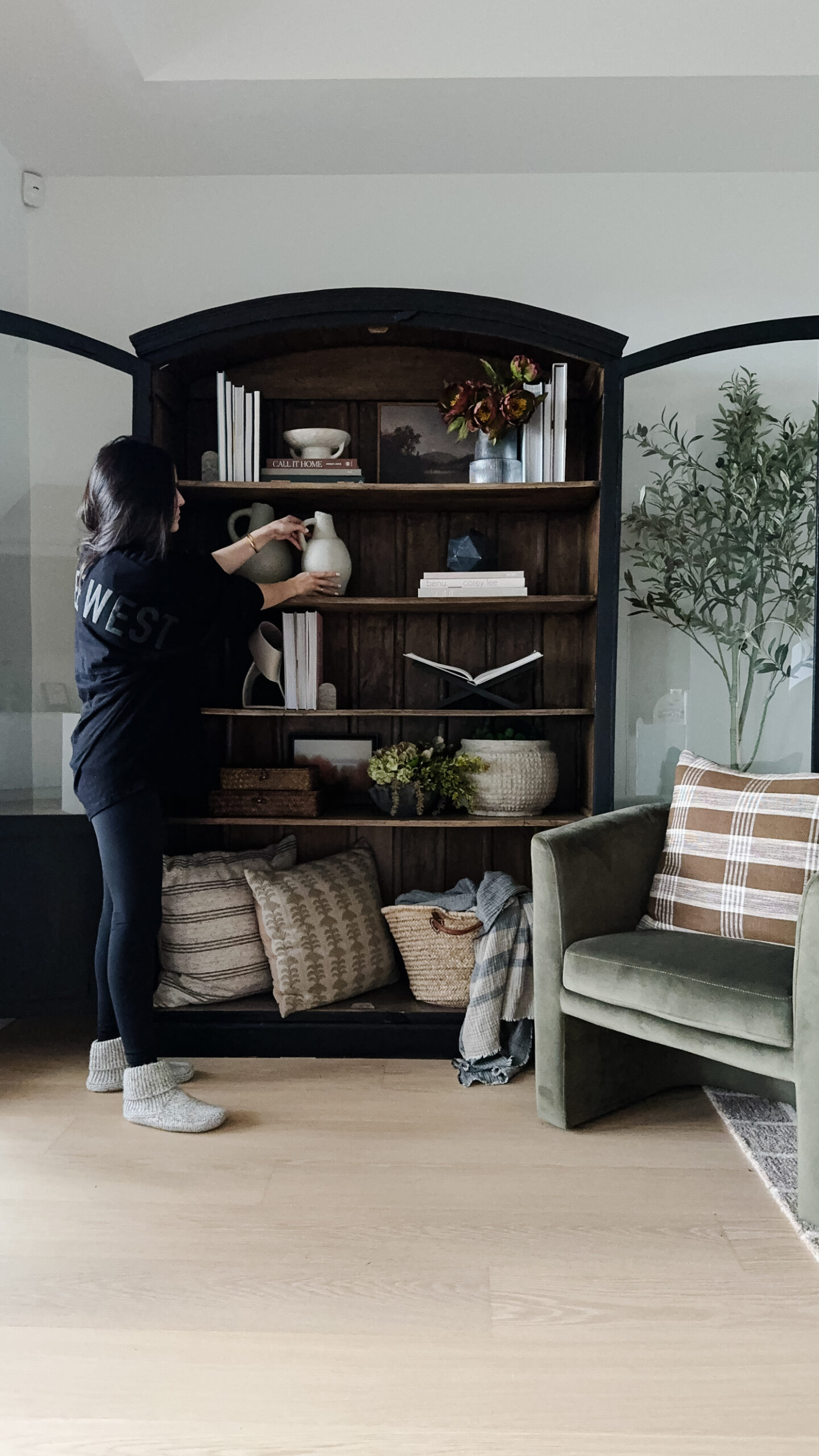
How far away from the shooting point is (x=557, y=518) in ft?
10.2

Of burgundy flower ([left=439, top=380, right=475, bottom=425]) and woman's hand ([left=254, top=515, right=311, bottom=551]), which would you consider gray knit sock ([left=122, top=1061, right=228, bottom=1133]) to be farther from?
burgundy flower ([left=439, top=380, right=475, bottom=425])

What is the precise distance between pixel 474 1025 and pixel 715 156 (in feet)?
8.98

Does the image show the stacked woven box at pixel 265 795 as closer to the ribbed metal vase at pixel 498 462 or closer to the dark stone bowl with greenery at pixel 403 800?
the dark stone bowl with greenery at pixel 403 800

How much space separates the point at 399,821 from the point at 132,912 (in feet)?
2.67

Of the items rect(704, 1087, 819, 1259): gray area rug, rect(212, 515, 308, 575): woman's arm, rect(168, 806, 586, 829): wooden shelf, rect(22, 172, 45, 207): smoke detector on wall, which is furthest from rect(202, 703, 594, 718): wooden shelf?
rect(22, 172, 45, 207): smoke detector on wall

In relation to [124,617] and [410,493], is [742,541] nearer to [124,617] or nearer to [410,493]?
[410,493]

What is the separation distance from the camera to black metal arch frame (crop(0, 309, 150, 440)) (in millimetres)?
2609

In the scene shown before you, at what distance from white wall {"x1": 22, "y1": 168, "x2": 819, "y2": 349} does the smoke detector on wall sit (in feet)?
0.12

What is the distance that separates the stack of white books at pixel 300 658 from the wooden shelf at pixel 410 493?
359mm

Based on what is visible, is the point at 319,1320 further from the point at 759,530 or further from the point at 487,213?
the point at 487,213

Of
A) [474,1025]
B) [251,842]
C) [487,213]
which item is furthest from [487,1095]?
[487,213]

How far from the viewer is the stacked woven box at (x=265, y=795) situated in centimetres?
289

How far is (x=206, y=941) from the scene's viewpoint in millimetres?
2754

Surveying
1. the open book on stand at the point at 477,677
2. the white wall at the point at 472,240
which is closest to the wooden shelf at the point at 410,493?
the open book on stand at the point at 477,677
